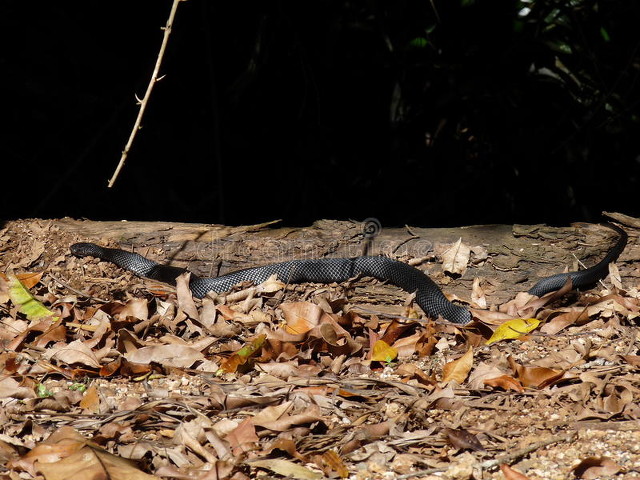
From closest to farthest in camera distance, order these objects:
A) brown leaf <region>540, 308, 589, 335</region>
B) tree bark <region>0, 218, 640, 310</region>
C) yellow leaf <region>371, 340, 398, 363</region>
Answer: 1. yellow leaf <region>371, 340, 398, 363</region>
2. brown leaf <region>540, 308, 589, 335</region>
3. tree bark <region>0, 218, 640, 310</region>

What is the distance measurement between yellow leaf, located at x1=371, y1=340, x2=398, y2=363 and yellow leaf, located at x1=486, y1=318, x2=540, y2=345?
54 centimetres

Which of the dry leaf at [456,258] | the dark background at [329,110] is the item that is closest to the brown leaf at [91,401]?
the dry leaf at [456,258]

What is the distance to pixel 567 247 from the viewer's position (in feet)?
15.5

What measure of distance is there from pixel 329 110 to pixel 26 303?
343 cm

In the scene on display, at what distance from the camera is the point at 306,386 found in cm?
303

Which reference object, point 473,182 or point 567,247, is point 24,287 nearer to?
point 567,247

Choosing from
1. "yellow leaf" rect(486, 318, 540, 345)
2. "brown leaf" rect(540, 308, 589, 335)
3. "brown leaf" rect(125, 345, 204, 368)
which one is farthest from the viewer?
"brown leaf" rect(540, 308, 589, 335)

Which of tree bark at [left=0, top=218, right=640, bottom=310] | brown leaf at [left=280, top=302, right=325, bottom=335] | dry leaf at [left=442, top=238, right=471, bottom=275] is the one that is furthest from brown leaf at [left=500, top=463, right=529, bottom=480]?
dry leaf at [left=442, top=238, right=471, bottom=275]

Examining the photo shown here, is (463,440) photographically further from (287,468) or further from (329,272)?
(329,272)

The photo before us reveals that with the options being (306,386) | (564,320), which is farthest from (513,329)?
(306,386)

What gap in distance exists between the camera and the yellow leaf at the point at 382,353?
343 cm

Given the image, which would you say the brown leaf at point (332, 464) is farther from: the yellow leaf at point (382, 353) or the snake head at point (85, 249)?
the snake head at point (85, 249)

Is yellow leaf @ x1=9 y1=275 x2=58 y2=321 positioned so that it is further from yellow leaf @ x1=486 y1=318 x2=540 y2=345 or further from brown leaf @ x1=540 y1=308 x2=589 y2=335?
brown leaf @ x1=540 y1=308 x2=589 y2=335

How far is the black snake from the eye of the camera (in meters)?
4.42
